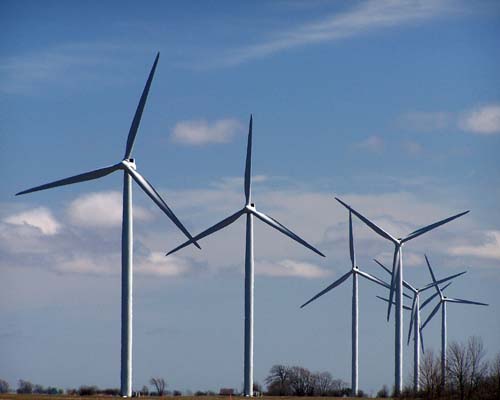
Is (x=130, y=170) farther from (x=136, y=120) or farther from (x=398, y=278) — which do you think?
(x=398, y=278)

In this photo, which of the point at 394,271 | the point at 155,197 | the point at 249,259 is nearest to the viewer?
the point at 155,197

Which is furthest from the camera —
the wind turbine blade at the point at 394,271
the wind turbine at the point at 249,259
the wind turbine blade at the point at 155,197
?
the wind turbine blade at the point at 394,271

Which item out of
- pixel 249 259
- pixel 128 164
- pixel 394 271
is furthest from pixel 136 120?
pixel 394 271

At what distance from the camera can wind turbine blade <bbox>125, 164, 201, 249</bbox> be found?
10106 centimetres

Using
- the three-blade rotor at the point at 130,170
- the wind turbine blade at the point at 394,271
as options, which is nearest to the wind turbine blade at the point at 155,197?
the three-blade rotor at the point at 130,170

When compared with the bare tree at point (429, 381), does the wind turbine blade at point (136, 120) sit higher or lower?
higher

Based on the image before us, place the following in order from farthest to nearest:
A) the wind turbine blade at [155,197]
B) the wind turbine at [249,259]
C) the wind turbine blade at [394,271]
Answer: the wind turbine blade at [394,271] < the wind turbine at [249,259] < the wind turbine blade at [155,197]

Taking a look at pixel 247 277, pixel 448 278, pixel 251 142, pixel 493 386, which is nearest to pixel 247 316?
pixel 247 277

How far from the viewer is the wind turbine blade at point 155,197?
10106 cm

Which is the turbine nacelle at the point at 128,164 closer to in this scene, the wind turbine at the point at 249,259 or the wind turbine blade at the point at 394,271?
the wind turbine at the point at 249,259

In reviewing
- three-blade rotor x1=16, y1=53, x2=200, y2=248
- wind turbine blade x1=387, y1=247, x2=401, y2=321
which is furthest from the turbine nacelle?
wind turbine blade x1=387, y1=247, x2=401, y2=321

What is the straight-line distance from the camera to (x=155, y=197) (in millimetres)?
104438

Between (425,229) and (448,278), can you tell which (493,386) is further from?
(448,278)

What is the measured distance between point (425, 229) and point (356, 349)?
907 inches
